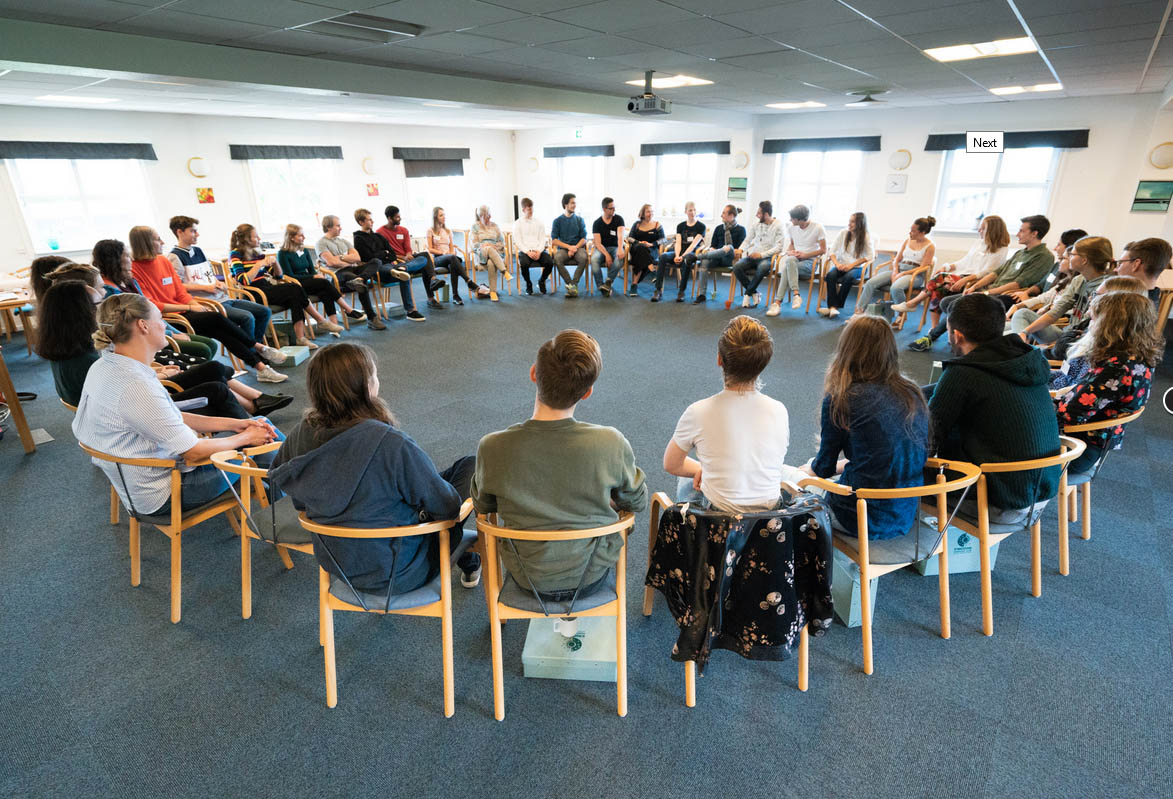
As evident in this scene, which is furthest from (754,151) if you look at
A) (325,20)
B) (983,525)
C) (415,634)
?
(415,634)

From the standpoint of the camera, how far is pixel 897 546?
1.99 metres

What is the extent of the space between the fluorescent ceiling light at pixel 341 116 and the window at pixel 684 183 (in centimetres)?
509

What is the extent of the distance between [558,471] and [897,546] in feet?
3.94

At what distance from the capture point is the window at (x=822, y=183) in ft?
30.8

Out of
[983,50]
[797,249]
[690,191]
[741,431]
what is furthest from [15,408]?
[690,191]

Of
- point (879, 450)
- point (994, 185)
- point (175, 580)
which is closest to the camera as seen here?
point (879, 450)

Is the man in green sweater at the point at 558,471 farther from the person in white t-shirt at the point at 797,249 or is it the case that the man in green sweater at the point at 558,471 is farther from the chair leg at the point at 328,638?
the person in white t-shirt at the point at 797,249

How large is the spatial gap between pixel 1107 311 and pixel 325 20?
398 cm

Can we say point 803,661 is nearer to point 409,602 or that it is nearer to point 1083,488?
point 409,602

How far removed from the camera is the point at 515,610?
1777 millimetres

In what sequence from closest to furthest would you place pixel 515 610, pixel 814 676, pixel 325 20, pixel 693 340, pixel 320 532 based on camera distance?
1. pixel 320 532
2. pixel 515 610
3. pixel 814 676
4. pixel 325 20
5. pixel 693 340

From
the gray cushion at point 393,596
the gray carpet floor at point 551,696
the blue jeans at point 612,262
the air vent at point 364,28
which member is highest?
the air vent at point 364,28

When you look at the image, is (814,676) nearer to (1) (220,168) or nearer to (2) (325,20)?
(2) (325,20)

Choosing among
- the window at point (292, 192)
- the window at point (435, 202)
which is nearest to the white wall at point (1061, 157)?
the window at point (435, 202)
